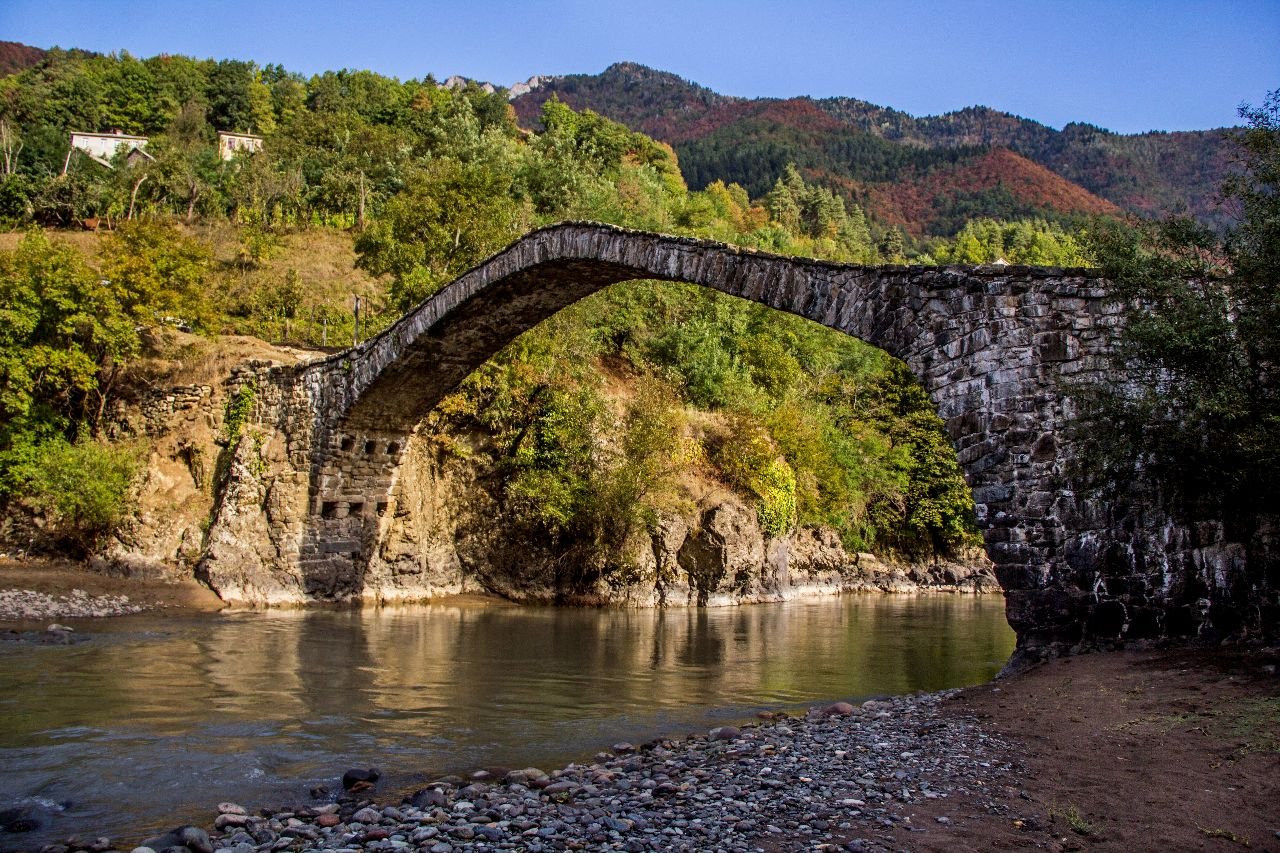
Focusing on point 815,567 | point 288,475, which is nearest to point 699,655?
point 288,475

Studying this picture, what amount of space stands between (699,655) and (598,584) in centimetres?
803

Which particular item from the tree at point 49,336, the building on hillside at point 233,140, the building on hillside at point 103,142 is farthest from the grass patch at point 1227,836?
the building on hillside at point 233,140

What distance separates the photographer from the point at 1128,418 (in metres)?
8.20

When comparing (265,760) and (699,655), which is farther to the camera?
(699,655)

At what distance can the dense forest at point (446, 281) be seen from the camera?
63.5 feet

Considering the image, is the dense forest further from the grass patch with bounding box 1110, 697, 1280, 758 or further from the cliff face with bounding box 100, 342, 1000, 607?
the grass patch with bounding box 1110, 697, 1280, 758

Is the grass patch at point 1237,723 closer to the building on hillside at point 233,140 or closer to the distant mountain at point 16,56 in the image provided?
the building on hillside at point 233,140

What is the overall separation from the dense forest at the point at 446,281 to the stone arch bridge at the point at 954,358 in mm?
1119

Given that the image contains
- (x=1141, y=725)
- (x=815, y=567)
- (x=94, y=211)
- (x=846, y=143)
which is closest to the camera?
(x=1141, y=725)

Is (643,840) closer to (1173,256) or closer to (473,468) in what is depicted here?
(1173,256)

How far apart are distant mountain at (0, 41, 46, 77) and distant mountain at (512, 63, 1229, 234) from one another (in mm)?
70359

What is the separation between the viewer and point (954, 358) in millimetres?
9828

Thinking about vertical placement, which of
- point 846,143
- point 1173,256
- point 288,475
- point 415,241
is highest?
point 846,143

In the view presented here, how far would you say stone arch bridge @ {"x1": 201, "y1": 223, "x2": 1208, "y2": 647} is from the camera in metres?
8.77
